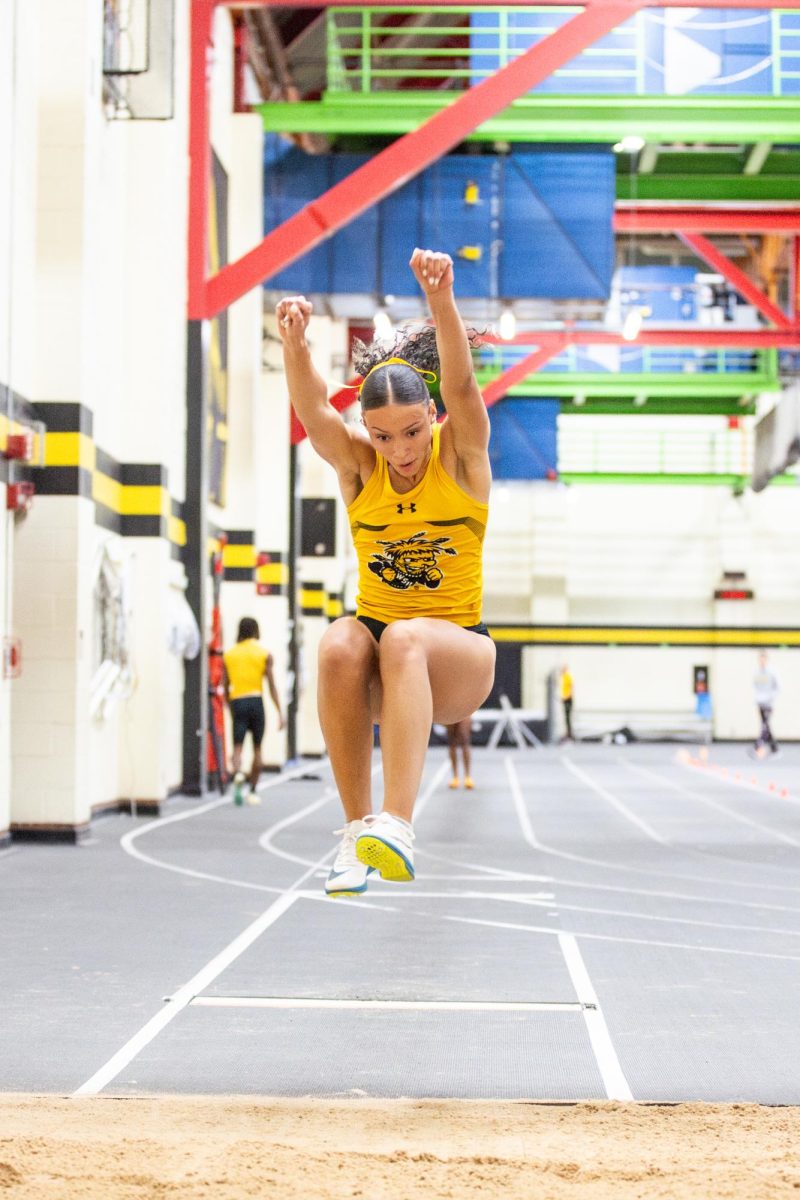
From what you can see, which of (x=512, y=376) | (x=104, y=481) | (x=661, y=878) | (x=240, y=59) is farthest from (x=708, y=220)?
(x=661, y=878)

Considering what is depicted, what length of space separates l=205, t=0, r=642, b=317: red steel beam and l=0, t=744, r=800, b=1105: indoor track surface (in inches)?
209

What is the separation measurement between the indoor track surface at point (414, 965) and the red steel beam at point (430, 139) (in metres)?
5.32

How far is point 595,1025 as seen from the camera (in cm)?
584

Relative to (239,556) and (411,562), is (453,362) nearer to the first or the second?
(411,562)

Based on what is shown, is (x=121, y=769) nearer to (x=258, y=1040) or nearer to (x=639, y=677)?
(x=258, y=1040)

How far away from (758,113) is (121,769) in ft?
32.6

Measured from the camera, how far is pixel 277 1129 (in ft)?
14.1

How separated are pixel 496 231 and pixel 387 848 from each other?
14536 mm

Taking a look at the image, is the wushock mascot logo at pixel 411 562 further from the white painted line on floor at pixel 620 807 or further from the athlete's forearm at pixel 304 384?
the white painted line on floor at pixel 620 807

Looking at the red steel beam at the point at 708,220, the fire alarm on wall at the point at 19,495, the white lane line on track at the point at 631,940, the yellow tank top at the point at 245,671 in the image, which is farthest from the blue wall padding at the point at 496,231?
the white lane line on track at the point at 631,940

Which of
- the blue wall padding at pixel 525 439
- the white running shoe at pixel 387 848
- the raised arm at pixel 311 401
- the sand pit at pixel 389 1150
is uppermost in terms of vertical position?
the blue wall padding at pixel 525 439

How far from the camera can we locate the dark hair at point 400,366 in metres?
4.40

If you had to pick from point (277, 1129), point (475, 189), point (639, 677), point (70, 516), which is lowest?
point (639, 677)

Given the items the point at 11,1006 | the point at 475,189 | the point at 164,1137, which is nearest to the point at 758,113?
the point at 475,189
